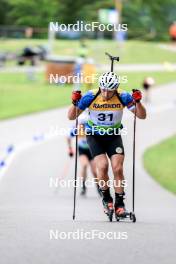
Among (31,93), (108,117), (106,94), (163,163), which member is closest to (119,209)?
(108,117)

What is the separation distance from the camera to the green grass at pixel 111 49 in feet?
219

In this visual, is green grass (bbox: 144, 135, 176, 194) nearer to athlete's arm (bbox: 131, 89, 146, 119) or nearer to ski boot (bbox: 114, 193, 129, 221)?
ski boot (bbox: 114, 193, 129, 221)

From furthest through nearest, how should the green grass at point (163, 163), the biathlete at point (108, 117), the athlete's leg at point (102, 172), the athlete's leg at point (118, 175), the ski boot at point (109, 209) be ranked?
the green grass at point (163, 163)
the athlete's leg at point (102, 172)
the athlete's leg at point (118, 175)
the ski boot at point (109, 209)
the biathlete at point (108, 117)

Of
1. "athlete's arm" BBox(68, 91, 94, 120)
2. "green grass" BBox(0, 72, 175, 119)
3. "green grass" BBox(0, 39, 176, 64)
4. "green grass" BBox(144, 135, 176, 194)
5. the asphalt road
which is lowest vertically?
the asphalt road

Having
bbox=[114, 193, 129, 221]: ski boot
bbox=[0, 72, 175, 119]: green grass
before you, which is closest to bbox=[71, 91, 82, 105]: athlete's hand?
bbox=[114, 193, 129, 221]: ski boot

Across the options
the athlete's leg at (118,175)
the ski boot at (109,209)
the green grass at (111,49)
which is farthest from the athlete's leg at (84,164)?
the green grass at (111,49)

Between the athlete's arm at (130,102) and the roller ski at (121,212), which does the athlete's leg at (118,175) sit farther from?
the athlete's arm at (130,102)

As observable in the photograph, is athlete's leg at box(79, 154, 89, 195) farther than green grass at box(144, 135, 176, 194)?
No

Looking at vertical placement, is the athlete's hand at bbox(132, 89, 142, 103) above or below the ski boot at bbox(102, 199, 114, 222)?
above

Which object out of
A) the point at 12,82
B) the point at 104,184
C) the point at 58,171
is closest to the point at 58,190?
the point at 58,171

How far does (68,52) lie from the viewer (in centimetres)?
6719

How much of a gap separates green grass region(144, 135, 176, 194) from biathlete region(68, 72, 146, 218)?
23.8ft

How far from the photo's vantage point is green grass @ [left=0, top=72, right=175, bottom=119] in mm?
38750

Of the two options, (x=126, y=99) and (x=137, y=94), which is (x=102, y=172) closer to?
(x=126, y=99)
